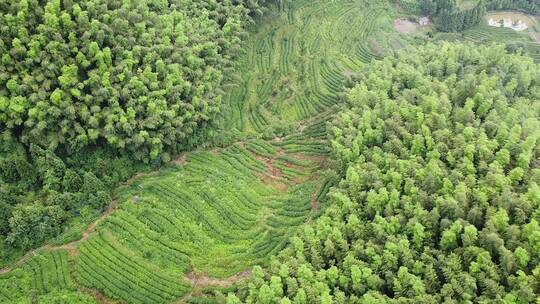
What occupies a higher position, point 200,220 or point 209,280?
point 200,220

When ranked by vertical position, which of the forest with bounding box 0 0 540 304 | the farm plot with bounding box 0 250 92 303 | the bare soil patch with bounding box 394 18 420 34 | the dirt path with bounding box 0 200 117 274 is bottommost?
the farm plot with bounding box 0 250 92 303

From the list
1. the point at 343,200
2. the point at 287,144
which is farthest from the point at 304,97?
the point at 343,200

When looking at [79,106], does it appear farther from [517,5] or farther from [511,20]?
[517,5]

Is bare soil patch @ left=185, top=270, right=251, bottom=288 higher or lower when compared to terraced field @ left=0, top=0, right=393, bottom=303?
lower

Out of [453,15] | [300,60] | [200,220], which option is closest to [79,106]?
[200,220]

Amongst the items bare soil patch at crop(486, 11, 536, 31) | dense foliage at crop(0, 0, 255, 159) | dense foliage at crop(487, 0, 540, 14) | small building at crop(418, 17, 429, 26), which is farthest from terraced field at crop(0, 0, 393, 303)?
dense foliage at crop(487, 0, 540, 14)

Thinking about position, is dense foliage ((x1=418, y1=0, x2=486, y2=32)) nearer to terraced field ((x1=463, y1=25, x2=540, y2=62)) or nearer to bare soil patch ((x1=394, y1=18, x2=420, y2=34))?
terraced field ((x1=463, y1=25, x2=540, y2=62))
